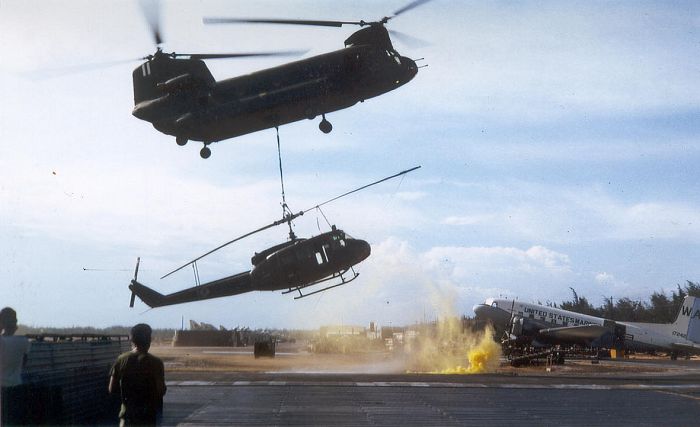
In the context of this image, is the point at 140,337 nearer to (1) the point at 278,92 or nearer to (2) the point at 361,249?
(1) the point at 278,92

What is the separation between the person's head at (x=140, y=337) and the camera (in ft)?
34.7

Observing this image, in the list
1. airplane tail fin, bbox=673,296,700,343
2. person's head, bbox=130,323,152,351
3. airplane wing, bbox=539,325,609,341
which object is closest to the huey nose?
person's head, bbox=130,323,152,351

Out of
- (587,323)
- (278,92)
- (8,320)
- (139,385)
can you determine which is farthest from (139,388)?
(587,323)

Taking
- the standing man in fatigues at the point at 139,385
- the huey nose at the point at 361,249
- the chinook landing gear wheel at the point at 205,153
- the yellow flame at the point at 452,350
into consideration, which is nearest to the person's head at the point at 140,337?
the standing man in fatigues at the point at 139,385

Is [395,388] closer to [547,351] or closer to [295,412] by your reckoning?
[295,412]

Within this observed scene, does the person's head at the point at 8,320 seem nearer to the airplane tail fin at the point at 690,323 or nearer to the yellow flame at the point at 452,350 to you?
the yellow flame at the point at 452,350

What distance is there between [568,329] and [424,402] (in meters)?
40.9

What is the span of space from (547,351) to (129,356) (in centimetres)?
5220

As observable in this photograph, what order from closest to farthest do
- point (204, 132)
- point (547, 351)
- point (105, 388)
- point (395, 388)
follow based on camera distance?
point (105, 388) < point (204, 132) < point (395, 388) < point (547, 351)

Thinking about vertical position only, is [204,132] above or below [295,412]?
above

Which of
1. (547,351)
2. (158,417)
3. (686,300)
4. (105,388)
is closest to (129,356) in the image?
(158,417)

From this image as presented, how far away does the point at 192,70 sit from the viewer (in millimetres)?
29750

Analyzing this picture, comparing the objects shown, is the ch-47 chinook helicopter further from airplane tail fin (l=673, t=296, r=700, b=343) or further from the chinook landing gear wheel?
airplane tail fin (l=673, t=296, r=700, b=343)

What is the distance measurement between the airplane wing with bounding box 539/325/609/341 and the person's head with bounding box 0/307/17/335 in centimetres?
5427
